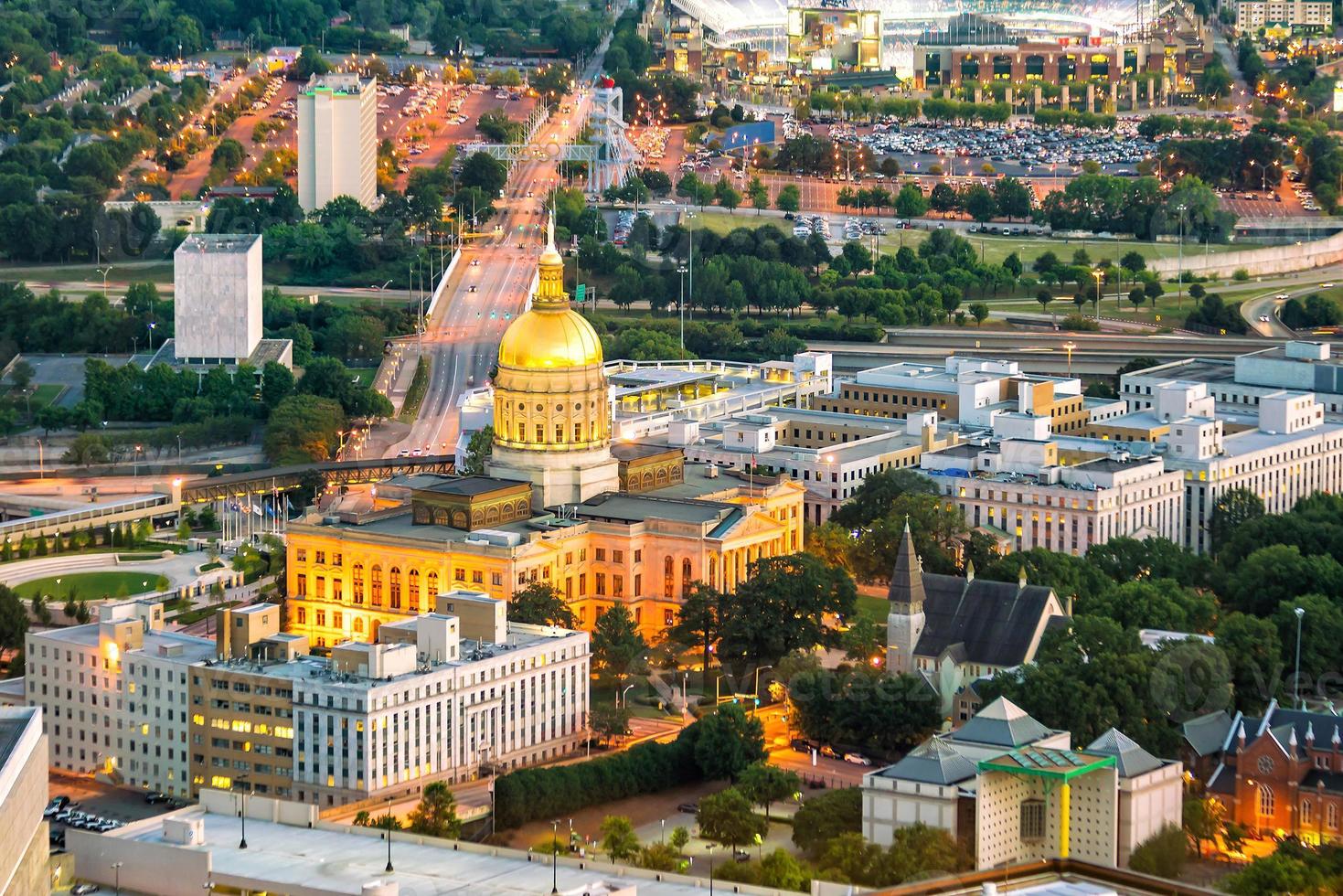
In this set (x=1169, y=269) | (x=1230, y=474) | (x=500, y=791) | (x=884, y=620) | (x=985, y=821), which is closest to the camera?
(x=985, y=821)

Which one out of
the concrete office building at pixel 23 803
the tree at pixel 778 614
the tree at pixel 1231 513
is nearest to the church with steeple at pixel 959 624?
the tree at pixel 778 614

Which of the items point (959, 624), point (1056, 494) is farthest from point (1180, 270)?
point (959, 624)

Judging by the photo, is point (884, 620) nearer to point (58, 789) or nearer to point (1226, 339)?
point (58, 789)

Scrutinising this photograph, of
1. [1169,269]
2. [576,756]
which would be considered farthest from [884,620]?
[1169,269]

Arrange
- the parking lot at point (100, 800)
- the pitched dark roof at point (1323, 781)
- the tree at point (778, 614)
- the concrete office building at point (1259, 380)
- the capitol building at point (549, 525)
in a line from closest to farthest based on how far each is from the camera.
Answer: the pitched dark roof at point (1323, 781) → the parking lot at point (100, 800) → the tree at point (778, 614) → the capitol building at point (549, 525) → the concrete office building at point (1259, 380)

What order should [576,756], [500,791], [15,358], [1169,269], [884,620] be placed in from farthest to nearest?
[1169,269] < [15,358] < [884,620] < [576,756] < [500,791]

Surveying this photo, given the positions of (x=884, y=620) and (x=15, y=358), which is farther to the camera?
(x=15, y=358)

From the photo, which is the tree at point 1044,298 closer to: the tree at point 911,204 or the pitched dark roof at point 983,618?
the tree at point 911,204
